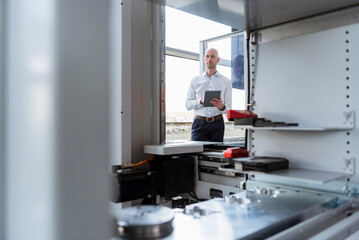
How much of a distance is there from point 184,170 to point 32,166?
1234 mm

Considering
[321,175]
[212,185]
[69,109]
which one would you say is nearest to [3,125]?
[69,109]

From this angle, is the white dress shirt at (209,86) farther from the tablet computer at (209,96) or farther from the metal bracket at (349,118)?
the metal bracket at (349,118)

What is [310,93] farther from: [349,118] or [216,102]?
[216,102]

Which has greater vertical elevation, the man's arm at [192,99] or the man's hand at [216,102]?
the man's arm at [192,99]

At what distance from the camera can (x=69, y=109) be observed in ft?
1.00

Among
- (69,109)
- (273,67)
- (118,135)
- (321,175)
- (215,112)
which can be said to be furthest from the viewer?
(215,112)

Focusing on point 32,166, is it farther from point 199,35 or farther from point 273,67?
point 199,35

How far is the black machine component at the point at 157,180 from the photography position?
129cm

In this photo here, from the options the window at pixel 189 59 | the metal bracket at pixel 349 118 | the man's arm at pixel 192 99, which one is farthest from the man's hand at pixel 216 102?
the metal bracket at pixel 349 118

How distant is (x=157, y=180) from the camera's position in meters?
1.43

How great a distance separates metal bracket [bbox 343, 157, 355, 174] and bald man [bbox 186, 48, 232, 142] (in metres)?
1.46

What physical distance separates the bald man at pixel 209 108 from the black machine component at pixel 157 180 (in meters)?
1.09

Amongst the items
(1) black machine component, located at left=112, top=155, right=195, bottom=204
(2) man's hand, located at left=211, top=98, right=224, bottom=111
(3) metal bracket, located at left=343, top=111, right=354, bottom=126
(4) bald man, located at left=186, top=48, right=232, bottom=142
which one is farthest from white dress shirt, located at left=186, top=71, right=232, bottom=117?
(3) metal bracket, located at left=343, top=111, right=354, bottom=126

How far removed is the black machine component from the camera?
1.29m
